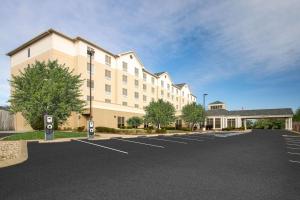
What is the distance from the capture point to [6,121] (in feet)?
131

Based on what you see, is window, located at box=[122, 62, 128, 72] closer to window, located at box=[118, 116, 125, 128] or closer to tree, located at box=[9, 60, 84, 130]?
window, located at box=[118, 116, 125, 128]

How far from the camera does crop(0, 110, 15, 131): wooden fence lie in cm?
3909

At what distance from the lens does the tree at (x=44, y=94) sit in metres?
A: 22.0

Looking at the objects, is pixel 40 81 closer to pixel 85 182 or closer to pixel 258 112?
pixel 85 182

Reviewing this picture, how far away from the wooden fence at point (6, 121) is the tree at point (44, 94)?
59.6ft

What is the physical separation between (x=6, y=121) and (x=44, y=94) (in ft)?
76.8

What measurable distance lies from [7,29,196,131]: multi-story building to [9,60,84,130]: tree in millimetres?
5732

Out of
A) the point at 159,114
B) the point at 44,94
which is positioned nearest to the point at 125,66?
the point at 159,114

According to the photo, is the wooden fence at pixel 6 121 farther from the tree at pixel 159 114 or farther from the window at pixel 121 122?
the tree at pixel 159 114

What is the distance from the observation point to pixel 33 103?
21.9 metres

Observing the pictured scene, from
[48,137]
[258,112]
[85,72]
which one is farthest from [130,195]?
[258,112]

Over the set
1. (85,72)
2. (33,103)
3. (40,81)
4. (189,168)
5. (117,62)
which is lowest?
(189,168)

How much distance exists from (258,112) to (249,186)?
255 ft

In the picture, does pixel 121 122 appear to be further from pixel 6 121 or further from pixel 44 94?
pixel 44 94
